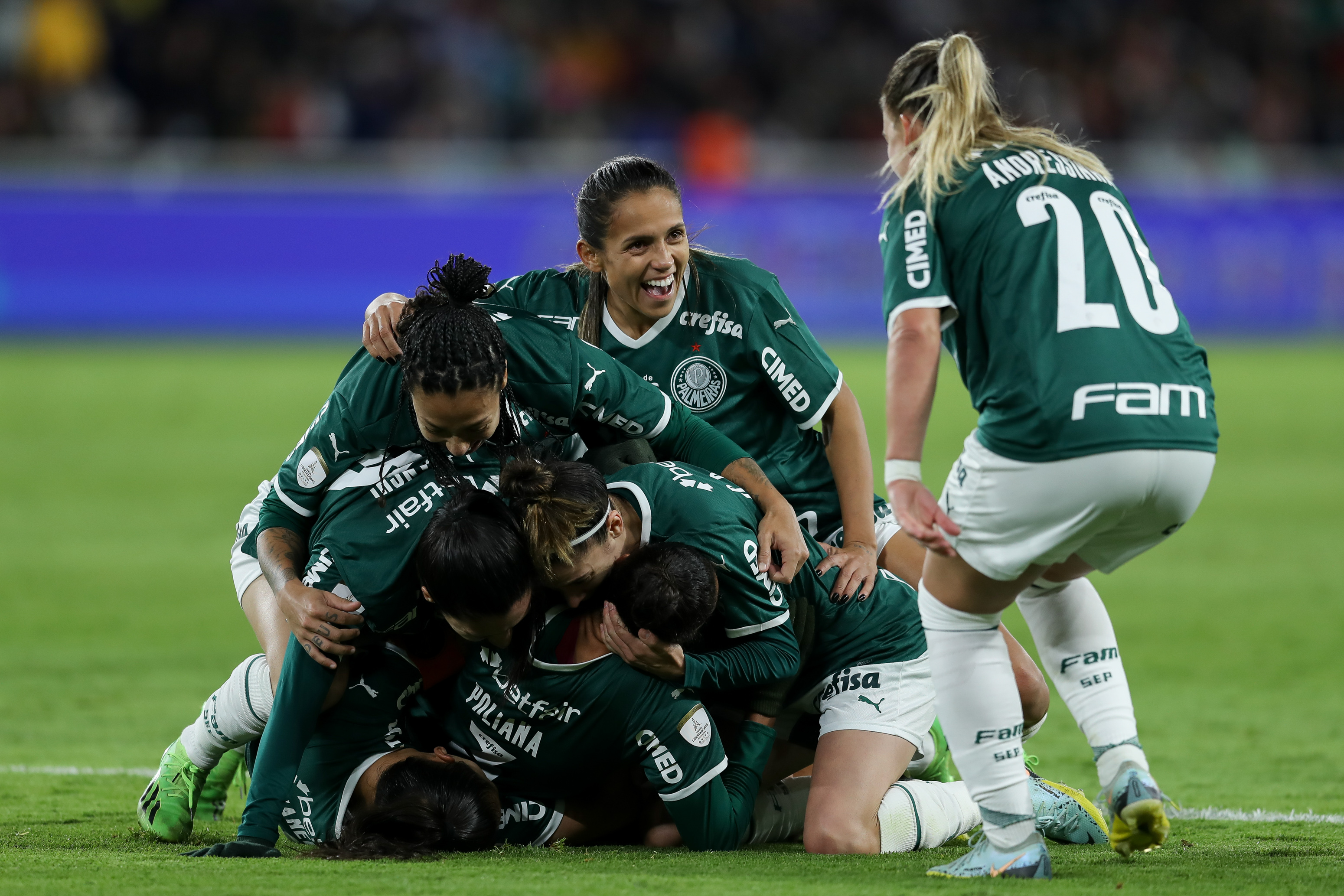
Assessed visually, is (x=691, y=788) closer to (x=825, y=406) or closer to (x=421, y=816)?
(x=421, y=816)

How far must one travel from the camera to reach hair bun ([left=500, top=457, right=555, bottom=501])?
380 cm

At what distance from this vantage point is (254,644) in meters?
7.34

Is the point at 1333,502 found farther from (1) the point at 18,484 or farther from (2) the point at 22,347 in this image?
(2) the point at 22,347

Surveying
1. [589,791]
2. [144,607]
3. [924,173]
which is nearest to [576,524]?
[589,791]

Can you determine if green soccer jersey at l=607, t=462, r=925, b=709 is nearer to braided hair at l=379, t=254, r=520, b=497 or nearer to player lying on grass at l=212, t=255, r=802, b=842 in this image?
player lying on grass at l=212, t=255, r=802, b=842

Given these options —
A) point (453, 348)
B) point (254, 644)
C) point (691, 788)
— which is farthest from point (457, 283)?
point (254, 644)

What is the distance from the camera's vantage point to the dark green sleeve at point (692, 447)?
4516 millimetres

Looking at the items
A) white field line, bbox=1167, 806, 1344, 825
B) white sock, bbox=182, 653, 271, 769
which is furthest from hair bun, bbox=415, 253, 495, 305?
white field line, bbox=1167, 806, 1344, 825

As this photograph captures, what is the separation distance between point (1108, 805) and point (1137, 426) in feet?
3.19

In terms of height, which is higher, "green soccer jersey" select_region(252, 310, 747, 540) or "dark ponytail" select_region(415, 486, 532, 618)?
"green soccer jersey" select_region(252, 310, 747, 540)

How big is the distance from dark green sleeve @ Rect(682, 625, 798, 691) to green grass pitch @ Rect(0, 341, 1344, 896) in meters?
0.44

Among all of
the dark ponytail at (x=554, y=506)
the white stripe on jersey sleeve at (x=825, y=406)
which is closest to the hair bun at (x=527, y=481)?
the dark ponytail at (x=554, y=506)

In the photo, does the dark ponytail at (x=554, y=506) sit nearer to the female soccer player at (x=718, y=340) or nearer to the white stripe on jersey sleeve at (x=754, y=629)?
the white stripe on jersey sleeve at (x=754, y=629)

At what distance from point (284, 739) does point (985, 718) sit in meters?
1.69
